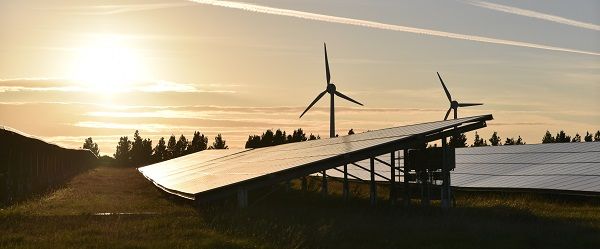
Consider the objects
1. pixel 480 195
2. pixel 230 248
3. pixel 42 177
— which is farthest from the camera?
pixel 42 177

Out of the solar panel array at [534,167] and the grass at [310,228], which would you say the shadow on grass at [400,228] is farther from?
the solar panel array at [534,167]

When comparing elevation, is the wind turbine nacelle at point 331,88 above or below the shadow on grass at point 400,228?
above

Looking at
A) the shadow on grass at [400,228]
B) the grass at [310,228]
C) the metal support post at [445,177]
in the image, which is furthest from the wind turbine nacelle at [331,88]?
the shadow on grass at [400,228]

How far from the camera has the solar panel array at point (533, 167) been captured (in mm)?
42375

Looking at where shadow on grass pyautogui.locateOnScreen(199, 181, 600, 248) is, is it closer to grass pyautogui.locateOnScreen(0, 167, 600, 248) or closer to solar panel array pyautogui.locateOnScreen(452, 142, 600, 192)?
grass pyautogui.locateOnScreen(0, 167, 600, 248)

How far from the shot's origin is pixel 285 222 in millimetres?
27203

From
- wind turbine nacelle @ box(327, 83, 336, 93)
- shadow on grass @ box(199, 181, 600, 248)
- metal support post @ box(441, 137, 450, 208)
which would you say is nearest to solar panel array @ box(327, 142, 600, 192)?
metal support post @ box(441, 137, 450, 208)

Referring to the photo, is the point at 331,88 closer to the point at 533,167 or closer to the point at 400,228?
the point at 533,167

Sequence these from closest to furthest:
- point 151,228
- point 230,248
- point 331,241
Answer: point 230,248 → point 331,241 → point 151,228

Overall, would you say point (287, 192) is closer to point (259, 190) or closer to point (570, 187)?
point (259, 190)

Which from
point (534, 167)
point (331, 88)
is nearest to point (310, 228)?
point (534, 167)

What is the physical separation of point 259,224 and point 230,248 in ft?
15.9

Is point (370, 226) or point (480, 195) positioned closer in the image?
point (370, 226)

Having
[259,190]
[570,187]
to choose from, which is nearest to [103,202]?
[259,190]
